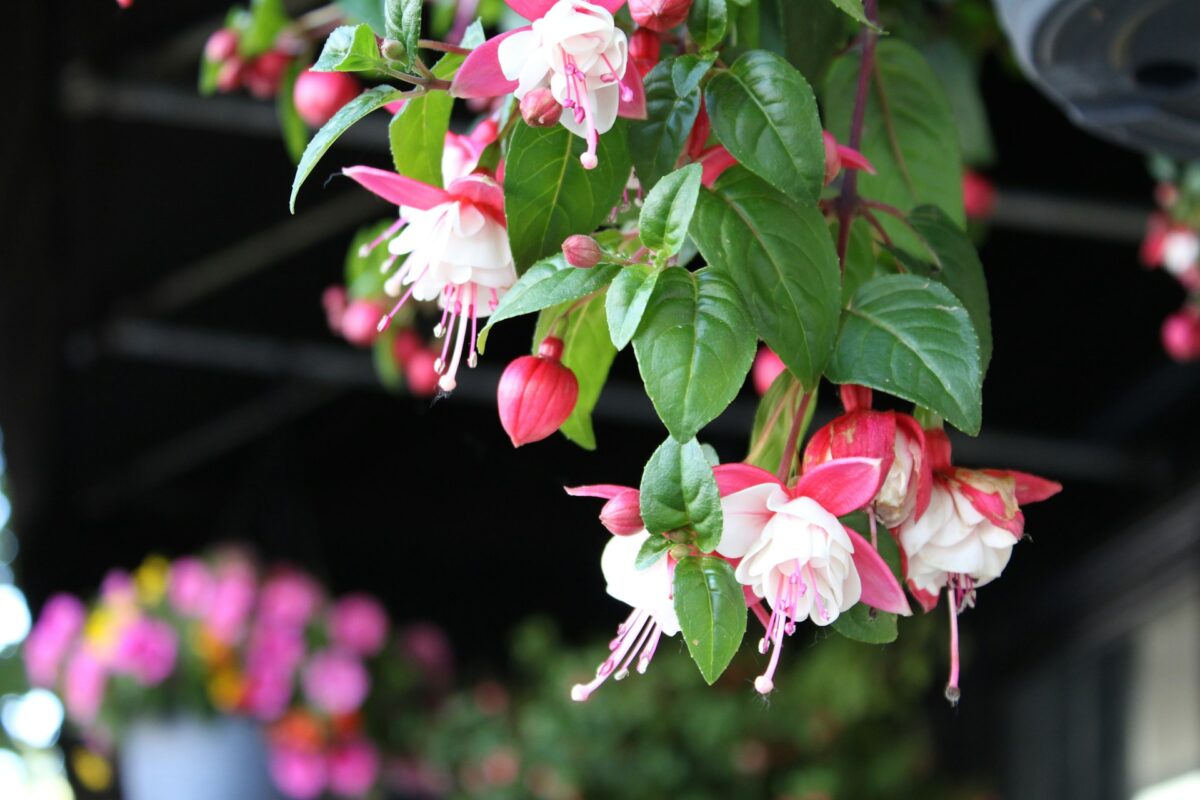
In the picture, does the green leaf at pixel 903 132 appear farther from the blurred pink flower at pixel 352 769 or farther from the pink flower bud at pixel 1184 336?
the blurred pink flower at pixel 352 769

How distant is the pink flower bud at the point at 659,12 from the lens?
0.41 metres

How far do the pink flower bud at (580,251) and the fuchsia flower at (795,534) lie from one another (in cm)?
7

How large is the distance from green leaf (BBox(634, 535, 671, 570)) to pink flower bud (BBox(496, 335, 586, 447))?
0.05 m

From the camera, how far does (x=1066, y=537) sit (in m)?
3.10

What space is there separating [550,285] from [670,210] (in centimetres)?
4

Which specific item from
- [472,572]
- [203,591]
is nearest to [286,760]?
[203,591]

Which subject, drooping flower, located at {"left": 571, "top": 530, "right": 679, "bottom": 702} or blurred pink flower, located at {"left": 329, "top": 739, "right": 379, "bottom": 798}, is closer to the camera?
drooping flower, located at {"left": 571, "top": 530, "right": 679, "bottom": 702}

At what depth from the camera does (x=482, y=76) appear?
0.40m

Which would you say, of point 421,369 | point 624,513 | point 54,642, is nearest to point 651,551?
point 624,513

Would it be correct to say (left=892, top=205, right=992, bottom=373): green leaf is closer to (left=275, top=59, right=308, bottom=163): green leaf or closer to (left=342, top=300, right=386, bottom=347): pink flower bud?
(left=275, top=59, right=308, bottom=163): green leaf

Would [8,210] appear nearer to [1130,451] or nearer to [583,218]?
[583,218]

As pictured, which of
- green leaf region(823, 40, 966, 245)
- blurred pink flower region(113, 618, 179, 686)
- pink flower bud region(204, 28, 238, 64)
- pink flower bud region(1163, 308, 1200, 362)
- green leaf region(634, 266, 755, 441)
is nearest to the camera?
green leaf region(634, 266, 755, 441)

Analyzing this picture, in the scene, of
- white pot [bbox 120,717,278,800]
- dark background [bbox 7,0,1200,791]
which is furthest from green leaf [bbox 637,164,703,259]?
white pot [bbox 120,717,278,800]

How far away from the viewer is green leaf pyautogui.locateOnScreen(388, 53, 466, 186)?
1.45 feet
